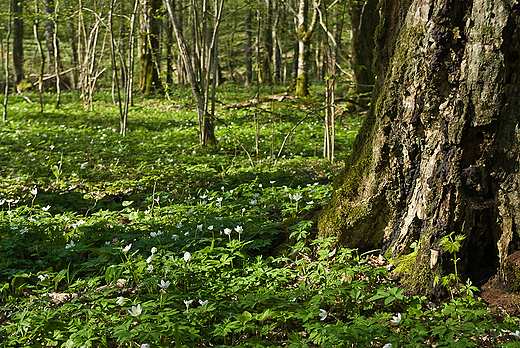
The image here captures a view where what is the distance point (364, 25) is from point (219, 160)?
5746mm

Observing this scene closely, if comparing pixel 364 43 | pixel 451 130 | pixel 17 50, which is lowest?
pixel 451 130

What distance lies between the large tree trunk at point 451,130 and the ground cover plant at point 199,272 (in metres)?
0.34

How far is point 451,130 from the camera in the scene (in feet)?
7.78

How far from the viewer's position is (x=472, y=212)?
2404 mm

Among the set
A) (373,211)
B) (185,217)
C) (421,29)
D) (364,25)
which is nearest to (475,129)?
(421,29)

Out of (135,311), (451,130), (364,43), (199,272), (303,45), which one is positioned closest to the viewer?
(135,311)

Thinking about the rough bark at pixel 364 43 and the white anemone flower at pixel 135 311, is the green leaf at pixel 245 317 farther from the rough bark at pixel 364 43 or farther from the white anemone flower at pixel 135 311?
the rough bark at pixel 364 43

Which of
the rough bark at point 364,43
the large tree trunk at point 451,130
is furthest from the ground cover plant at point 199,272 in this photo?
the rough bark at point 364,43

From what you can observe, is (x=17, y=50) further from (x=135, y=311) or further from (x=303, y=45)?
(x=135, y=311)

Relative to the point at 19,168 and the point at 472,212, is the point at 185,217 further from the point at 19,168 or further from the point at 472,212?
the point at 19,168

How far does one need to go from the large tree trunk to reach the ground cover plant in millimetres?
343

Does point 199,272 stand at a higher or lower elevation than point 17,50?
lower

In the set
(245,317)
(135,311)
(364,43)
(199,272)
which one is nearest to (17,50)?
(364,43)

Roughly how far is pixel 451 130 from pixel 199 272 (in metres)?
1.92
